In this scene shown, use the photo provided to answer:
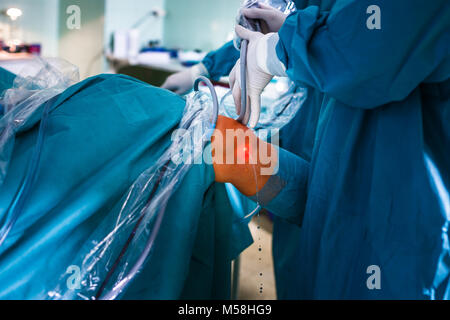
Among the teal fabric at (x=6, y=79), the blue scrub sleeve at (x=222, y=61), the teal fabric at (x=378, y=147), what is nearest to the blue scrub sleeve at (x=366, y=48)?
the teal fabric at (x=378, y=147)

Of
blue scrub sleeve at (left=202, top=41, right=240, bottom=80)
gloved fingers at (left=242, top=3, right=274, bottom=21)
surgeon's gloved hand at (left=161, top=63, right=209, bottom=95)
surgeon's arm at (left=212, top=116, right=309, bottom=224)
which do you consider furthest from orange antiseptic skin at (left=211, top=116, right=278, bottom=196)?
surgeon's gloved hand at (left=161, top=63, right=209, bottom=95)

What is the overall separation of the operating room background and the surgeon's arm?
0.73 meters

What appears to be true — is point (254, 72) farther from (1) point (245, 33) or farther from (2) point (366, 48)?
(2) point (366, 48)

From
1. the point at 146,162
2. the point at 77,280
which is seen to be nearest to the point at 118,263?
the point at 77,280

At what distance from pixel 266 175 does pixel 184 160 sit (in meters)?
0.22

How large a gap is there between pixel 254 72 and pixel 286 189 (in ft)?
1.01

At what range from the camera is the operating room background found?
168 centimetres

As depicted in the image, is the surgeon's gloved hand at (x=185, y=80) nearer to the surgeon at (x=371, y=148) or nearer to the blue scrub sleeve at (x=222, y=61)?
the blue scrub sleeve at (x=222, y=61)

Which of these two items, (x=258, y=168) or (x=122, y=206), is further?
(x=258, y=168)

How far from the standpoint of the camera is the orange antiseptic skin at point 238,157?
0.78 m

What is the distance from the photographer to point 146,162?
724mm

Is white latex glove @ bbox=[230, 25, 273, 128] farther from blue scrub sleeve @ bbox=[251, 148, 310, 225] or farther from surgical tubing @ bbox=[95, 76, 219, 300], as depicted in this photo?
surgical tubing @ bbox=[95, 76, 219, 300]

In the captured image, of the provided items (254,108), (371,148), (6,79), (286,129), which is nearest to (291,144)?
(286,129)

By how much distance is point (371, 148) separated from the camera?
2.38 ft
